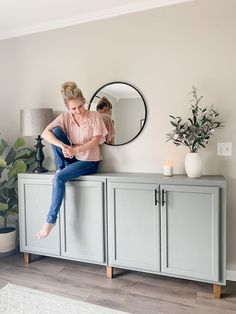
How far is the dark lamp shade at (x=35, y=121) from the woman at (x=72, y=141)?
192 mm

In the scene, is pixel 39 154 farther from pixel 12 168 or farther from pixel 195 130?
pixel 195 130

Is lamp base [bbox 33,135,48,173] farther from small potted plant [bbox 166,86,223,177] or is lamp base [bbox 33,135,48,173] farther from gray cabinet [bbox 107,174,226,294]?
small potted plant [bbox 166,86,223,177]

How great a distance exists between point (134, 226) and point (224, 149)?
102 centimetres

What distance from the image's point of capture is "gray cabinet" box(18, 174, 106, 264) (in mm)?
2451

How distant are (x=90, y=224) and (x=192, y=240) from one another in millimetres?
890

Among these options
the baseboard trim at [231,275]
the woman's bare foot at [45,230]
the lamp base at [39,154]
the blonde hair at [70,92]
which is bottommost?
the baseboard trim at [231,275]

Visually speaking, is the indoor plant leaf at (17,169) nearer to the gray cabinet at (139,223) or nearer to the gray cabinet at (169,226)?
the gray cabinet at (139,223)

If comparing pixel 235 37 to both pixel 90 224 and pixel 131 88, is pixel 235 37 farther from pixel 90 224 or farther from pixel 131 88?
pixel 90 224

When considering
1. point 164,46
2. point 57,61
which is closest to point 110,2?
point 164,46

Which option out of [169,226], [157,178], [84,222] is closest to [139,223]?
[169,226]

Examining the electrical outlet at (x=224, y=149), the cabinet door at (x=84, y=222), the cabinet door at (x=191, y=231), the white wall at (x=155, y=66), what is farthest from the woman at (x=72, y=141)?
the electrical outlet at (x=224, y=149)

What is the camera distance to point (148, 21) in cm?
255

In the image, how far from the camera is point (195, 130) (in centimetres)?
226

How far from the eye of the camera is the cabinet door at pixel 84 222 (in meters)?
2.45
